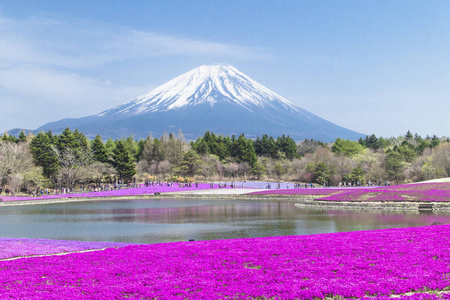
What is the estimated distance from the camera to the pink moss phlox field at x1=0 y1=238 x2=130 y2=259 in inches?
771

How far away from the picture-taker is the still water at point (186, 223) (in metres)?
28.2

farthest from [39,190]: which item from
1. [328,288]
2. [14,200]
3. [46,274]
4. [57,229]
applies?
[328,288]

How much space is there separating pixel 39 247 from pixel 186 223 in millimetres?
14794

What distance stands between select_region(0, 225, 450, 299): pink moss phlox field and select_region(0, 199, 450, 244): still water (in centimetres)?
884

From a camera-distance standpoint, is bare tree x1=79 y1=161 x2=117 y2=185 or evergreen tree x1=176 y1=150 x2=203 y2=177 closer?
bare tree x1=79 y1=161 x2=117 y2=185

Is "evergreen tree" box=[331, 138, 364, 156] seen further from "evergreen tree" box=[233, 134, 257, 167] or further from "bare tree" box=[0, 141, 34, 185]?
"bare tree" box=[0, 141, 34, 185]

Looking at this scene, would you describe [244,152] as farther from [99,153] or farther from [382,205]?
[382,205]

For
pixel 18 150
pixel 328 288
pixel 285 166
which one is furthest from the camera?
pixel 285 166

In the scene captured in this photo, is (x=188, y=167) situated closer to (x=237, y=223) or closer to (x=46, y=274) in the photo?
(x=237, y=223)

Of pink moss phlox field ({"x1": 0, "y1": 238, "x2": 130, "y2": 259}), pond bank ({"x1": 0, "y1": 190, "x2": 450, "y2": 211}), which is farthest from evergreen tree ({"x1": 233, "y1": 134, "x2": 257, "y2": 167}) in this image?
pink moss phlox field ({"x1": 0, "y1": 238, "x2": 130, "y2": 259})

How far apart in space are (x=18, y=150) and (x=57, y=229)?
4609cm

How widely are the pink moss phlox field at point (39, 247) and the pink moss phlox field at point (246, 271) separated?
97.0 inches

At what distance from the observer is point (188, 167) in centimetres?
9869

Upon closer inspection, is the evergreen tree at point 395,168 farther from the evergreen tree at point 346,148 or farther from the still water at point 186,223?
the still water at point 186,223
